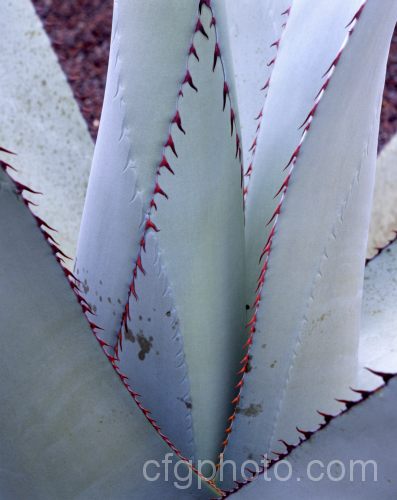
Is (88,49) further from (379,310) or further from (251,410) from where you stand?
(251,410)

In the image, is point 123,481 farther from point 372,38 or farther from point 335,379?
point 372,38

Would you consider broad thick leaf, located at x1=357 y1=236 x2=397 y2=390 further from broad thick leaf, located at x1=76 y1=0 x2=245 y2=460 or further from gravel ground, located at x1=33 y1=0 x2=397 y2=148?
gravel ground, located at x1=33 y1=0 x2=397 y2=148

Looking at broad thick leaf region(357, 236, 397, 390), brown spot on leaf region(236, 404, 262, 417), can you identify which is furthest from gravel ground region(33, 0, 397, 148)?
brown spot on leaf region(236, 404, 262, 417)

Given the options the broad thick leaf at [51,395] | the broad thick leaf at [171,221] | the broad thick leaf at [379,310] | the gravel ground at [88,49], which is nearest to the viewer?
the broad thick leaf at [51,395]

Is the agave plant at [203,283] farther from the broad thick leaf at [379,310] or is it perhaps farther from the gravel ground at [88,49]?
the gravel ground at [88,49]

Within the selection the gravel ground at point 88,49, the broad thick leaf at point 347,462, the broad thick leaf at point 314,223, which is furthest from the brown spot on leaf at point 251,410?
the gravel ground at point 88,49

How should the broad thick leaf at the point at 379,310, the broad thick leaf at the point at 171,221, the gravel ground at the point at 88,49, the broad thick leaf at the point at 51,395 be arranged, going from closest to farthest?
the broad thick leaf at the point at 51,395 → the broad thick leaf at the point at 171,221 → the broad thick leaf at the point at 379,310 → the gravel ground at the point at 88,49

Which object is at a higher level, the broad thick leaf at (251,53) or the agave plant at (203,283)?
the broad thick leaf at (251,53)

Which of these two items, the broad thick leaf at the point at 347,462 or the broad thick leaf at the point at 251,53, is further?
the broad thick leaf at the point at 251,53
